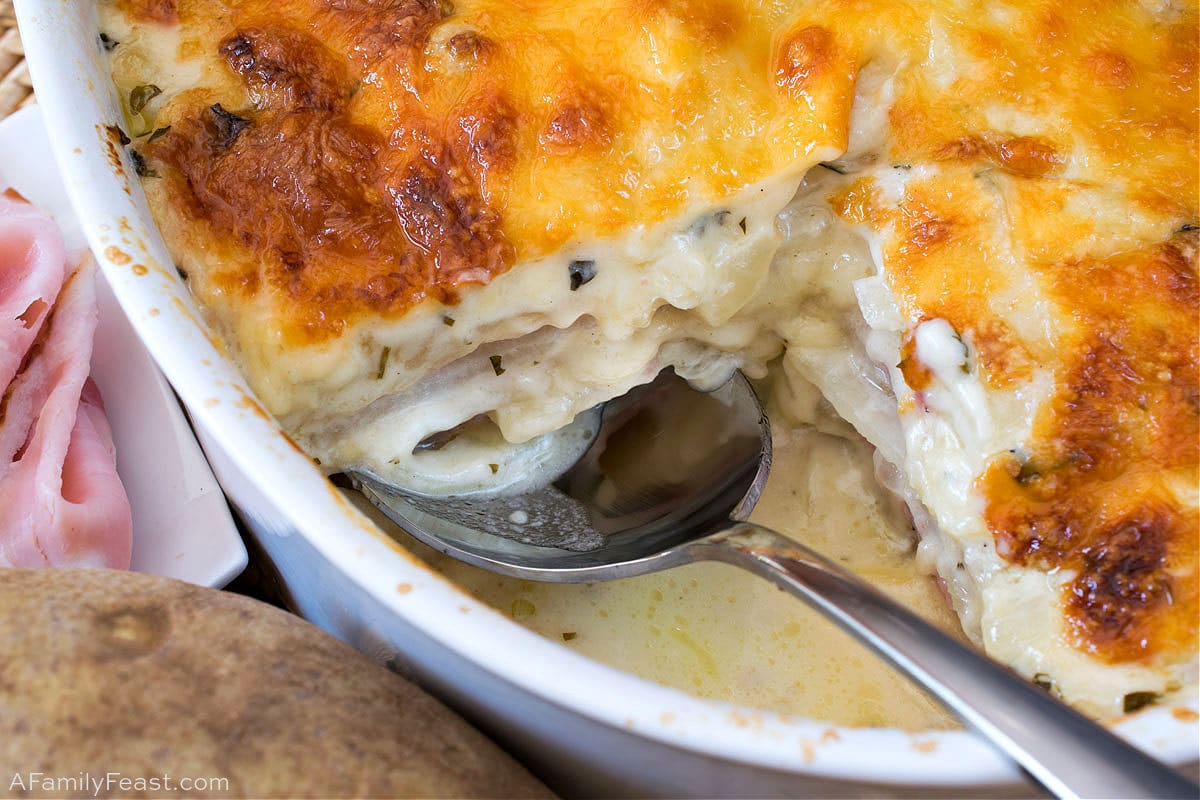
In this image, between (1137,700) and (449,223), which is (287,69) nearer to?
(449,223)

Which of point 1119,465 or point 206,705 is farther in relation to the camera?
point 1119,465

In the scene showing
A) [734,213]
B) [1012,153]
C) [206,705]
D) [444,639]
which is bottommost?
[206,705]

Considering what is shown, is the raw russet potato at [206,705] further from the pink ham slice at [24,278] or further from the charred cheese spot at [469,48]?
the charred cheese spot at [469,48]

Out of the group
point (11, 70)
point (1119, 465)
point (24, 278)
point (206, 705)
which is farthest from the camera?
point (11, 70)

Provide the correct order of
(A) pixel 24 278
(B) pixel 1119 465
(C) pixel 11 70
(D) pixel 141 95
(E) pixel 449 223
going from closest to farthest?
(B) pixel 1119 465, (E) pixel 449 223, (D) pixel 141 95, (A) pixel 24 278, (C) pixel 11 70

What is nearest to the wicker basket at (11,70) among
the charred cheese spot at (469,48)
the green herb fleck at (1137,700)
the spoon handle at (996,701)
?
the charred cheese spot at (469,48)

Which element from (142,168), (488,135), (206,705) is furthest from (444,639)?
(142,168)
